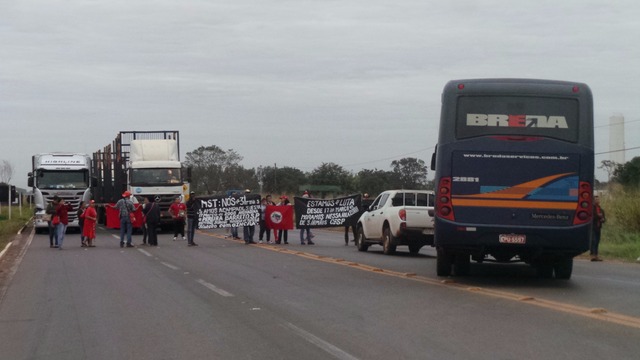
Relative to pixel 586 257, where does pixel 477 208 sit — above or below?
above

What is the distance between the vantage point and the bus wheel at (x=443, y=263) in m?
16.3

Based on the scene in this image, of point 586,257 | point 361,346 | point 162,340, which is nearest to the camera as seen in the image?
point 361,346

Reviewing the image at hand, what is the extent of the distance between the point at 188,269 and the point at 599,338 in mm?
11628

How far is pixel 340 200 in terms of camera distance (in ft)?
103

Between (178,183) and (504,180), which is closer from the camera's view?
(504,180)

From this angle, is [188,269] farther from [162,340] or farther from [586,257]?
[586,257]

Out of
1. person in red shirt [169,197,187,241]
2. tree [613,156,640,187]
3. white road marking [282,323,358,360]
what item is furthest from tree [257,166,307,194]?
white road marking [282,323,358,360]

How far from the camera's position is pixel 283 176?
88625 millimetres

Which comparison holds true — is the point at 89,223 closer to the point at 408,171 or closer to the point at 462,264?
the point at 462,264

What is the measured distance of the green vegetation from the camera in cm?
2689

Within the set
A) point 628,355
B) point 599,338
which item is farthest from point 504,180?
point 628,355

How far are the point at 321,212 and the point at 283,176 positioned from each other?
5789cm

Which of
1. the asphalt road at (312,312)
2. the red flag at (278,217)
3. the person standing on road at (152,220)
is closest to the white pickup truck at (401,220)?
the asphalt road at (312,312)

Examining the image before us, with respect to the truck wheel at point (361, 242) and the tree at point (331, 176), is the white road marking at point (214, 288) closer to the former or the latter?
the truck wheel at point (361, 242)
